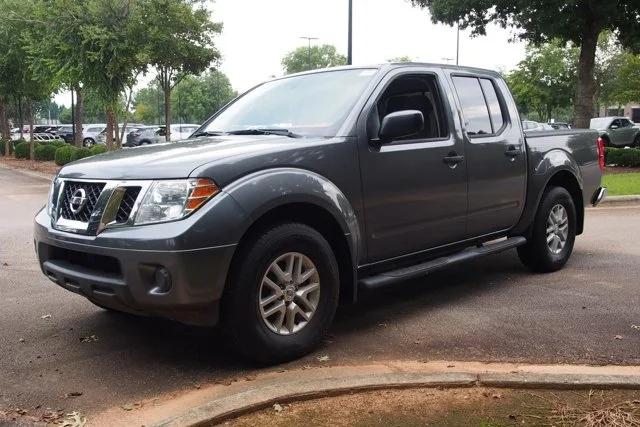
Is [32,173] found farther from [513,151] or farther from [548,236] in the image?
[513,151]

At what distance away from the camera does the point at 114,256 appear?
11.5ft

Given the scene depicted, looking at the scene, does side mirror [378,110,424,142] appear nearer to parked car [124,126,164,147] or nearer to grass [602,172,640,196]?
grass [602,172,640,196]

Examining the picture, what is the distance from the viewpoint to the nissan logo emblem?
3.80m

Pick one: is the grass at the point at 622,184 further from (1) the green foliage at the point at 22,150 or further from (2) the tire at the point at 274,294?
(1) the green foliage at the point at 22,150

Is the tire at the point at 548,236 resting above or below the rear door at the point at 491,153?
below

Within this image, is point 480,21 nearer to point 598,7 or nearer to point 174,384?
point 598,7

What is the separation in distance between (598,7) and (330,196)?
55.0 ft

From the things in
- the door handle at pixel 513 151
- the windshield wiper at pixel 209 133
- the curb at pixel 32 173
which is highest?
the windshield wiper at pixel 209 133

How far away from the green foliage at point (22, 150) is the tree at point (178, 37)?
10.0 m

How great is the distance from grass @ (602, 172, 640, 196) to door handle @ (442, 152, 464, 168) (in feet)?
28.5

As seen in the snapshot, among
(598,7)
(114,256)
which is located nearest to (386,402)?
(114,256)

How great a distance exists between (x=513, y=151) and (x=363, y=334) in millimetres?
2239

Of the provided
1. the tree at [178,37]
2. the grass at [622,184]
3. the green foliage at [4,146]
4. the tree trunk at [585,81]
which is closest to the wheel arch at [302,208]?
the grass at [622,184]

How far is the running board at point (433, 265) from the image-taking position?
438 cm
